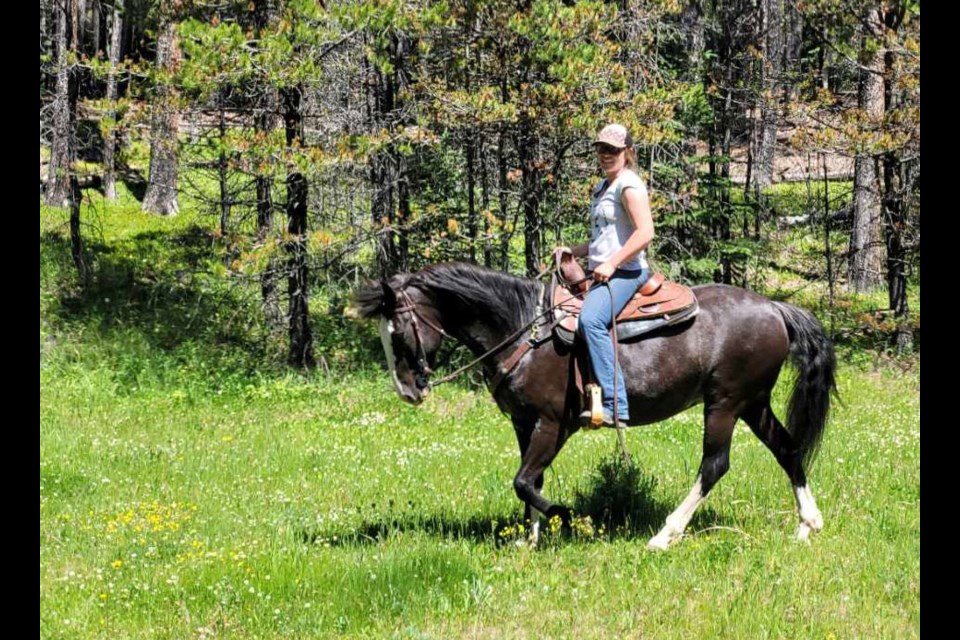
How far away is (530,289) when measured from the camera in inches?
309

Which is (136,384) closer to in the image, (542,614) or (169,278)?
(169,278)

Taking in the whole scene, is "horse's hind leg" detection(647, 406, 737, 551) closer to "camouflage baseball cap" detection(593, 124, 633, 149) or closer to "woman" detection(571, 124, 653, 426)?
"woman" detection(571, 124, 653, 426)

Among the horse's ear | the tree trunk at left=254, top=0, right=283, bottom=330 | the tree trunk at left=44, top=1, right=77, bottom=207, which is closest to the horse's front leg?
the horse's ear

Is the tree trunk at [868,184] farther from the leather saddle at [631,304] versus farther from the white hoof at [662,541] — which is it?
the white hoof at [662,541]

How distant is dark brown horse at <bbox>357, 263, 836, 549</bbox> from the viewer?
7.45 m

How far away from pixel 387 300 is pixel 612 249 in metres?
1.81

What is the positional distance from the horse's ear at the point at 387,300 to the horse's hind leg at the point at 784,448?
323 cm

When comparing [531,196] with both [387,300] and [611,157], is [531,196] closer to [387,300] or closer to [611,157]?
[611,157]

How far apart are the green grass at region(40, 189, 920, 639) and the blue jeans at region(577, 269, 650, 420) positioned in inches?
47.8

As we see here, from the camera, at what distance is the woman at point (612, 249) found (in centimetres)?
715

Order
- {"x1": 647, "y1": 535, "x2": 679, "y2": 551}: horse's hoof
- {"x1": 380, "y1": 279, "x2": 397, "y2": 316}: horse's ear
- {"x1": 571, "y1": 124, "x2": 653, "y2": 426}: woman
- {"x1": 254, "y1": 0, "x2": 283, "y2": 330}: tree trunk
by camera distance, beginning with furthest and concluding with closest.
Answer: {"x1": 254, "y1": 0, "x2": 283, "y2": 330}: tree trunk → {"x1": 647, "y1": 535, "x2": 679, "y2": 551}: horse's hoof → {"x1": 380, "y1": 279, "x2": 397, "y2": 316}: horse's ear → {"x1": 571, "y1": 124, "x2": 653, "y2": 426}: woman

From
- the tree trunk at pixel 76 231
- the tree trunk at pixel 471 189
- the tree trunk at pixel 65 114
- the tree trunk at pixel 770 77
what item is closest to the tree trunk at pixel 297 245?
the tree trunk at pixel 471 189
